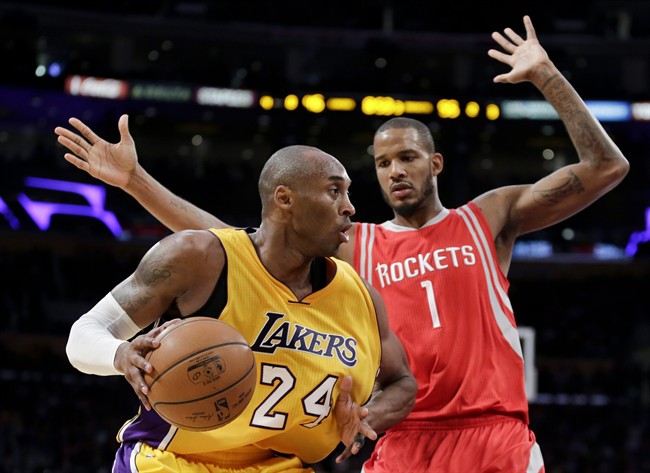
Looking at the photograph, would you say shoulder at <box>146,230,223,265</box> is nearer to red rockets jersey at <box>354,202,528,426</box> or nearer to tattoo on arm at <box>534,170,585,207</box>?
red rockets jersey at <box>354,202,528,426</box>

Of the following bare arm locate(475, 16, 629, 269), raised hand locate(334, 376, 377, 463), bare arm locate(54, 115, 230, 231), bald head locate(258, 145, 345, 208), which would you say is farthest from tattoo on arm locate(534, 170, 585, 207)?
bare arm locate(54, 115, 230, 231)

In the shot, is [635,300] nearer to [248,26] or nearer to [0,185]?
[248,26]

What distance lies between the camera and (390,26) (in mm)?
23641

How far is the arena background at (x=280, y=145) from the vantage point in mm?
17172

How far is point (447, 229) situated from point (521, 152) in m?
20.8

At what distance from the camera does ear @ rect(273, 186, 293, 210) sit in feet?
11.7

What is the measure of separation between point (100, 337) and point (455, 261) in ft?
6.16

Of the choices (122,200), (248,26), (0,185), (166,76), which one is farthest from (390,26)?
(0,185)

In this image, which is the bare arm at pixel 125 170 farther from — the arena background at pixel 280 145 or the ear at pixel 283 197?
the arena background at pixel 280 145

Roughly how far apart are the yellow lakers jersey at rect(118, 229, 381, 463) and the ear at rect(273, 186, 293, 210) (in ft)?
0.65

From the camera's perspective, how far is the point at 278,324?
3479mm

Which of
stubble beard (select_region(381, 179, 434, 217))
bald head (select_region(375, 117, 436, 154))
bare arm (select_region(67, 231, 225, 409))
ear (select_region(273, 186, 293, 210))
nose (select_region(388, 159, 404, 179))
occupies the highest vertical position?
bald head (select_region(375, 117, 436, 154))

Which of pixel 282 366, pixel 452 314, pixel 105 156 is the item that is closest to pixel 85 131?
pixel 105 156

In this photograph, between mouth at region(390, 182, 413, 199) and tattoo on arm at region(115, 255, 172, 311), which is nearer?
tattoo on arm at region(115, 255, 172, 311)
